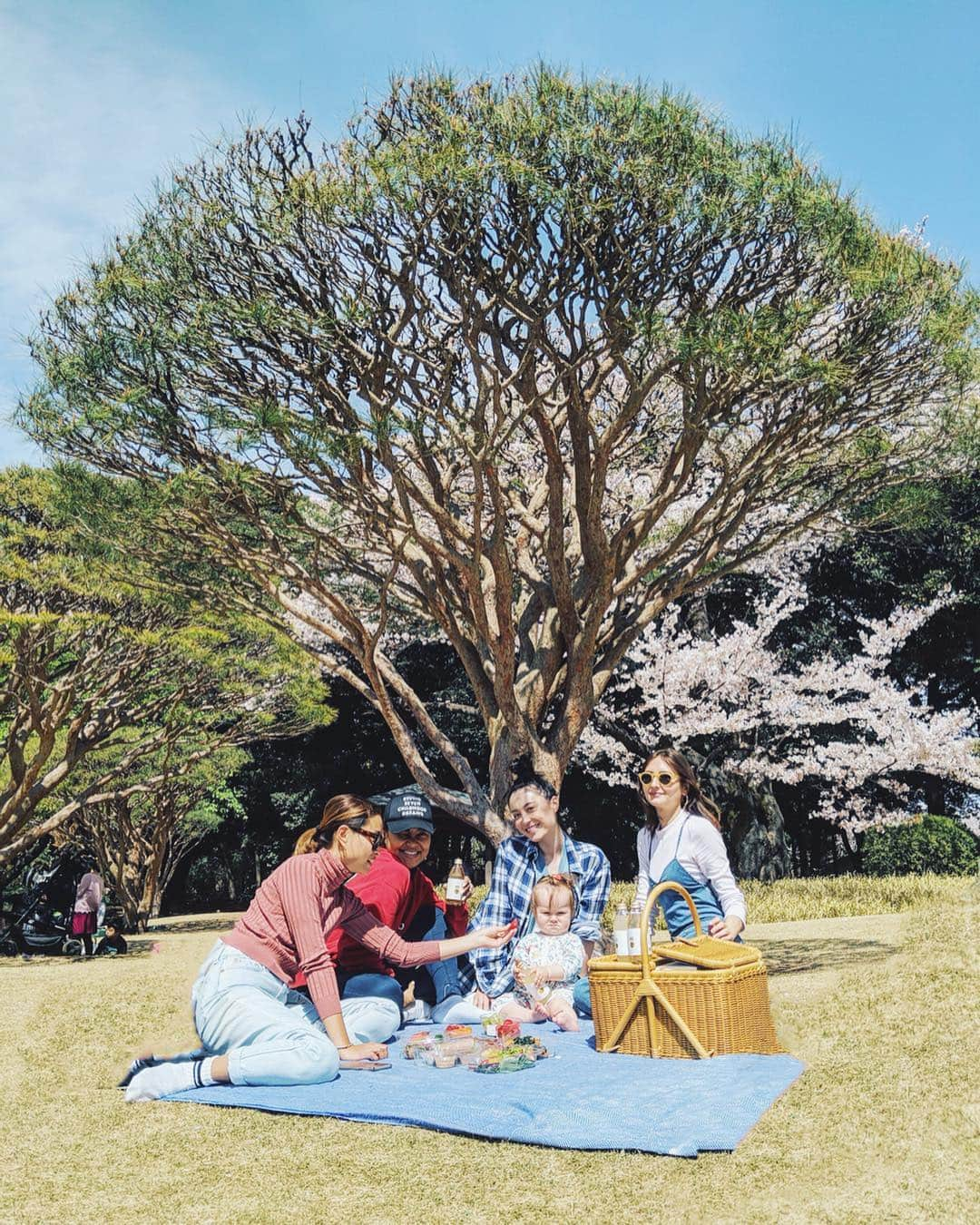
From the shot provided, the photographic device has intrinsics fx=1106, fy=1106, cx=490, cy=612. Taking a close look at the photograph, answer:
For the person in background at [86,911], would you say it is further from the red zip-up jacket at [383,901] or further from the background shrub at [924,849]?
the background shrub at [924,849]

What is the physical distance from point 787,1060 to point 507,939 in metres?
1.56

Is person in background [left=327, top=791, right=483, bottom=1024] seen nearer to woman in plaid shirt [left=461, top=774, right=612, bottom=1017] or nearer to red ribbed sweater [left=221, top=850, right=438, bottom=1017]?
woman in plaid shirt [left=461, top=774, right=612, bottom=1017]

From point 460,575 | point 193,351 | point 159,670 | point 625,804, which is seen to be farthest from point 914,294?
point 625,804

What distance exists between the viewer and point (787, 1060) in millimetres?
4676

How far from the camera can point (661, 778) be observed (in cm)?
564

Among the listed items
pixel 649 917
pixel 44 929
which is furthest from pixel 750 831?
pixel 649 917

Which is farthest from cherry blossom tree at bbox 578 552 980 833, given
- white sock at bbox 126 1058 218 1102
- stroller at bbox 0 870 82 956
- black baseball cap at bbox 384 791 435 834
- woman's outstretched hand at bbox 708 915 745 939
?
white sock at bbox 126 1058 218 1102

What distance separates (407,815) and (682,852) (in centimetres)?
166

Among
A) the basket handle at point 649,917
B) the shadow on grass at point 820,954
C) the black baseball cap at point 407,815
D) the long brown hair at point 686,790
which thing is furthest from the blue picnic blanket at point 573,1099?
the shadow on grass at point 820,954

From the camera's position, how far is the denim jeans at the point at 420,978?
5590 millimetres

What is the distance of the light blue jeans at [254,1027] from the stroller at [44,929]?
12.3 metres

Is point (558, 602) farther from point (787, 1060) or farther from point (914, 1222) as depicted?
point (914, 1222)

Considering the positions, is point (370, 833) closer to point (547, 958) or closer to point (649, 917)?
point (649, 917)

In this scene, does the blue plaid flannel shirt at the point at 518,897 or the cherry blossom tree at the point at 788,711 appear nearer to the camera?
the blue plaid flannel shirt at the point at 518,897
